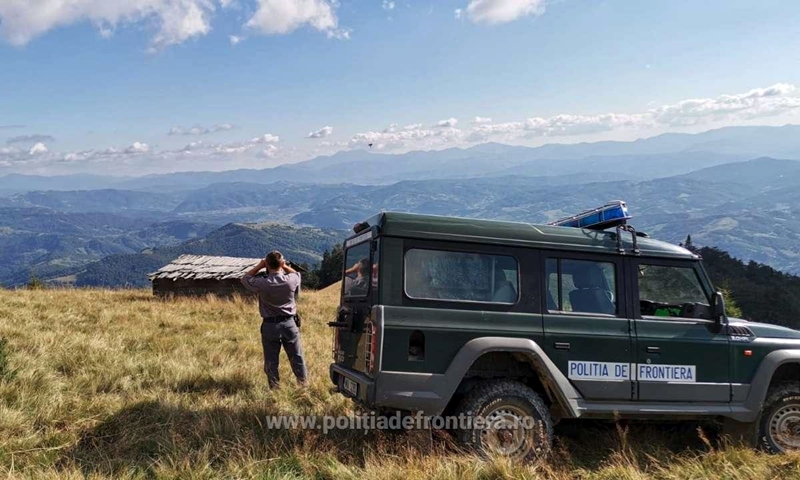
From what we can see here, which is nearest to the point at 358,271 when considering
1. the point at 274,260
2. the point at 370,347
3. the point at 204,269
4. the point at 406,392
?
the point at 370,347

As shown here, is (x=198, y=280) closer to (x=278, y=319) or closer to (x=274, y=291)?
(x=278, y=319)

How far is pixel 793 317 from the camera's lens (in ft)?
142

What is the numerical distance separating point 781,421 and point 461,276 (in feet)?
12.9

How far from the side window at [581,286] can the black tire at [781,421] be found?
2.09 m

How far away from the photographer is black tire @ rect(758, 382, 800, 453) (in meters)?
5.75

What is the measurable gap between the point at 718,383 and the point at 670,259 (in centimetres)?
139

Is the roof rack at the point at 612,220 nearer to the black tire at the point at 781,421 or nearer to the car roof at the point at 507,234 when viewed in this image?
the car roof at the point at 507,234

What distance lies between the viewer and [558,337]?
526cm

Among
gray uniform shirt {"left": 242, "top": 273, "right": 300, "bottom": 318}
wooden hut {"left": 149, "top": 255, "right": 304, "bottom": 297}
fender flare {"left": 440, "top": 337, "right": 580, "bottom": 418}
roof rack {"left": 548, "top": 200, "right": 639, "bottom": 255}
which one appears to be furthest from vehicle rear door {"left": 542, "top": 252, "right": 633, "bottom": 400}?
wooden hut {"left": 149, "top": 255, "right": 304, "bottom": 297}

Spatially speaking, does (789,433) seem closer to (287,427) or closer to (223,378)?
(287,427)

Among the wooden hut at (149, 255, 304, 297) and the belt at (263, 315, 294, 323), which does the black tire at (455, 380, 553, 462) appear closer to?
the belt at (263, 315, 294, 323)

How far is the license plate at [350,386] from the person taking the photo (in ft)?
17.2

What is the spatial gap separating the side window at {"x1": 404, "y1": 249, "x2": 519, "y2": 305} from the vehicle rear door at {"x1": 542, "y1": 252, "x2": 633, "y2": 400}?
0.40 meters

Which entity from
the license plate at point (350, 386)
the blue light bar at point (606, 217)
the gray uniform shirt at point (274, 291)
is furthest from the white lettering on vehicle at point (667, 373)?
the gray uniform shirt at point (274, 291)
